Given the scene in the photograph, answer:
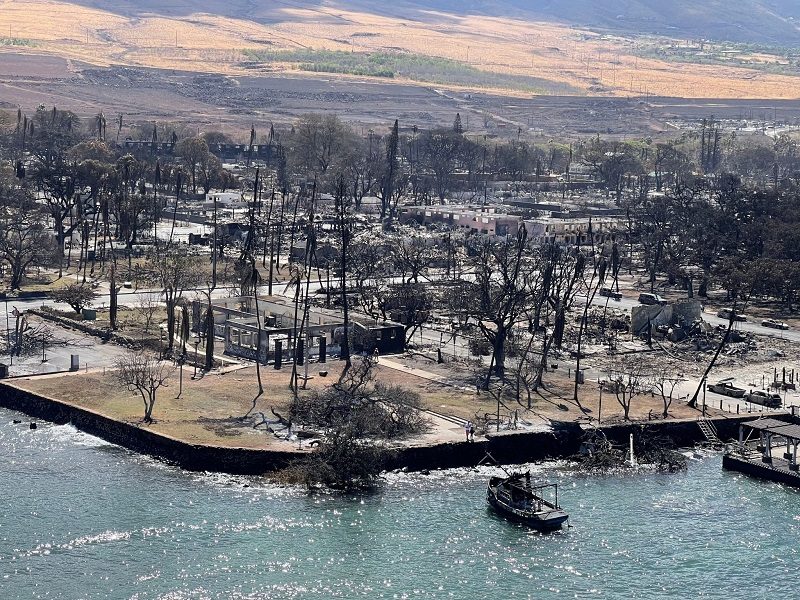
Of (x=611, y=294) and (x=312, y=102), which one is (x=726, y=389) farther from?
(x=312, y=102)

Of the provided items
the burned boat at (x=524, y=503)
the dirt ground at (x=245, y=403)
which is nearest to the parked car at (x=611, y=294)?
the dirt ground at (x=245, y=403)

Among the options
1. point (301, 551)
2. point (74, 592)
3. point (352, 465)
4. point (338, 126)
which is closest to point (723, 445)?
point (352, 465)

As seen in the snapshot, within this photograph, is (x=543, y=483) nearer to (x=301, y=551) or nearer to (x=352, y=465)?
(x=352, y=465)

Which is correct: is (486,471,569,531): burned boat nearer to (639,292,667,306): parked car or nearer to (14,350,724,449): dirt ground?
(14,350,724,449): dirt ground

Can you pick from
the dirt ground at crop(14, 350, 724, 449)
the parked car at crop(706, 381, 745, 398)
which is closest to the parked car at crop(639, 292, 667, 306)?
the parked car at crop(706, 381, 745, 398)

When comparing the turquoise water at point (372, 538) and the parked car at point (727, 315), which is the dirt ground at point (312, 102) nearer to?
the parked car at point (727, 315)

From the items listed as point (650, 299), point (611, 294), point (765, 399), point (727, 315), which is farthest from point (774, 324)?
point (765, 399)

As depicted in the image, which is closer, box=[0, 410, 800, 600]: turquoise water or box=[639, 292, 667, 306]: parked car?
box=[0, 410, 800, 600]: turquoise water
